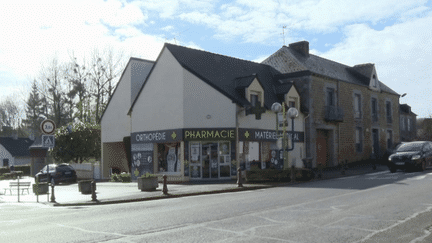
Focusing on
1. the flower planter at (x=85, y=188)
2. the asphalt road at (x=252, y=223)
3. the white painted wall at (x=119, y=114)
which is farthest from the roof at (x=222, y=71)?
the asphalt road at (x=252, y=223)

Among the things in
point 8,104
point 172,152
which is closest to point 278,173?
point 172,152

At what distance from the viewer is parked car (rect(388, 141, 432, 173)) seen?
22.7 meters

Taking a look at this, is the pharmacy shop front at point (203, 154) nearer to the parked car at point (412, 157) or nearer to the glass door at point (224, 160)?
the glass door at point (224, 160)

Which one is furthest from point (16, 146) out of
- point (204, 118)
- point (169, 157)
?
point (204, 118)

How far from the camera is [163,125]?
85.3 ft

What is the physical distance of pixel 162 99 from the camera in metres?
26.4

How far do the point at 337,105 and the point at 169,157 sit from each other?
14.5 metres

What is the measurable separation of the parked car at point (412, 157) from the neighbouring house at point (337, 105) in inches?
267

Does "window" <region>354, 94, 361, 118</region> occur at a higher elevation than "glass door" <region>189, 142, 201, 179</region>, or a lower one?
higher

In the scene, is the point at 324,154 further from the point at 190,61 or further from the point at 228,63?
the point at 190,61

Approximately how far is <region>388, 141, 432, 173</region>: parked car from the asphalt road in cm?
1140

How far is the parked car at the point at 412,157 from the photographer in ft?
74.6

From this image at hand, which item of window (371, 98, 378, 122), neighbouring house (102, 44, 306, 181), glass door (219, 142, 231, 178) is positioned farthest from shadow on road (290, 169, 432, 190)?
window (371, 98, 378, 122)

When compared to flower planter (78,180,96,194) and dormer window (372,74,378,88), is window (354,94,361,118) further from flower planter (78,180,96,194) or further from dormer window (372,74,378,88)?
flower planter (78,180,96,194)
